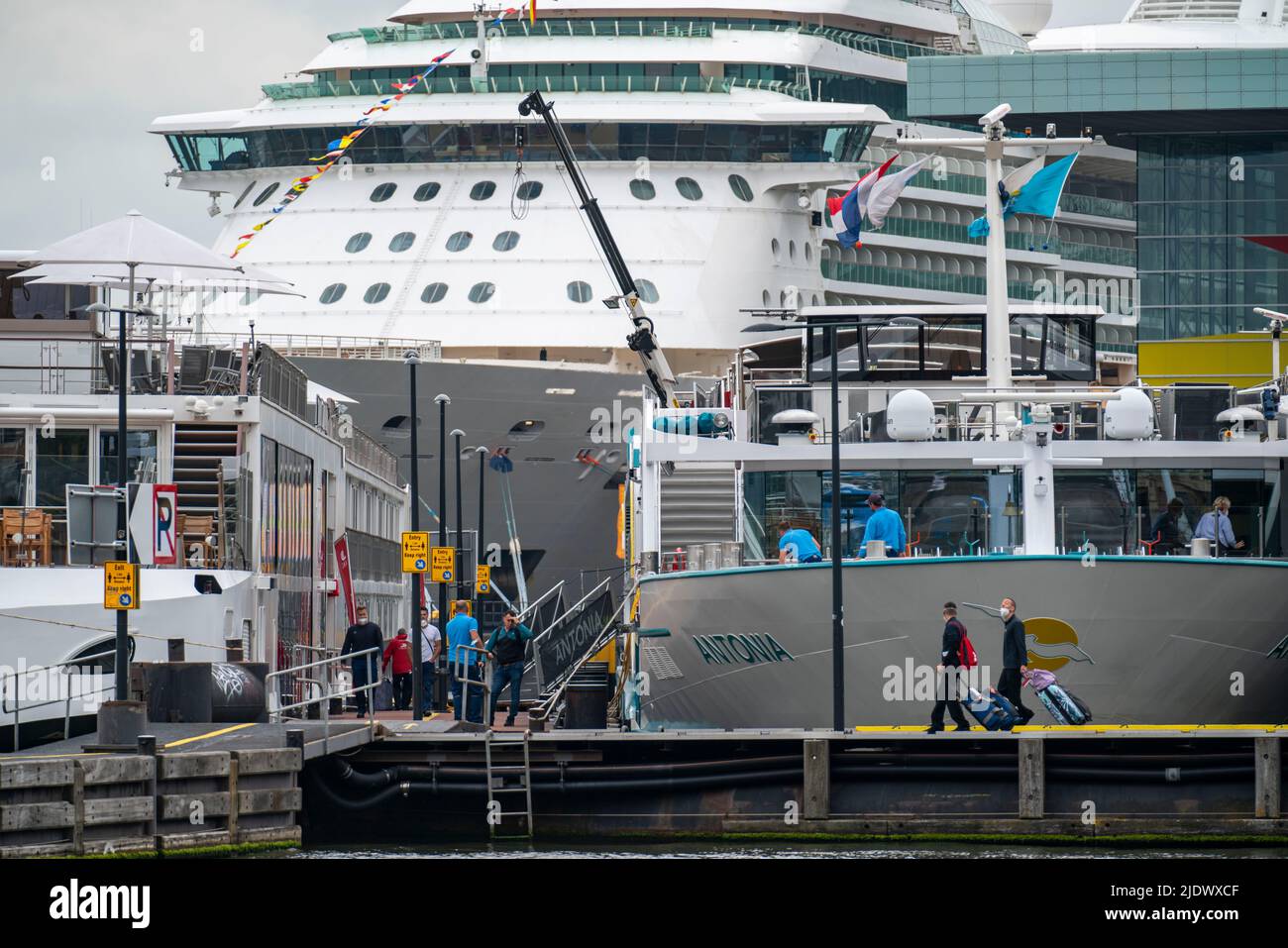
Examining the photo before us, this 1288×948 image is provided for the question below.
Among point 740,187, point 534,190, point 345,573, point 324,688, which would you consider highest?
point 740,187

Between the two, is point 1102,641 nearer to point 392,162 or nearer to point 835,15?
point 392,162

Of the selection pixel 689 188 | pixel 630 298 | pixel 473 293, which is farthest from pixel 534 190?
pixel 630 298

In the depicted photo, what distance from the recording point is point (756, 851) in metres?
19.9

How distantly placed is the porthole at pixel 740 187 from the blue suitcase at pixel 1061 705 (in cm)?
2643

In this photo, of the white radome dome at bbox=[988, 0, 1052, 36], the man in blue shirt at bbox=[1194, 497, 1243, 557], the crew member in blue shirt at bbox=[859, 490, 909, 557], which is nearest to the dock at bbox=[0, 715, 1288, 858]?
the crew member in blue shirt at bbox=[859, 490, 909, 557]

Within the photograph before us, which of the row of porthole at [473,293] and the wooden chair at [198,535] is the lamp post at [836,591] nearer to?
the wooden chair at [198,535]

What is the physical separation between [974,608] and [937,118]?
1097 inches

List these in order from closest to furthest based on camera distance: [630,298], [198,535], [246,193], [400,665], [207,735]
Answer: [207,735], [198,535], [400,665], [630,298], [246,193]

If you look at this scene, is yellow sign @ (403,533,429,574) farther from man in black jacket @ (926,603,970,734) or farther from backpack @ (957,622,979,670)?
backpack @ (957,622,979,670)

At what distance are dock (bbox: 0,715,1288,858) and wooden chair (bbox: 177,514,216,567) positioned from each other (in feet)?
13.3

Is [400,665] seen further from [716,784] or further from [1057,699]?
[1057,699]

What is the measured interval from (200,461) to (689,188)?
22.0 meters

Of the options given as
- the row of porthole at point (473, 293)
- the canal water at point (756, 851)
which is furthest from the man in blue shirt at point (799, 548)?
the row of porthole at point (473, 293)

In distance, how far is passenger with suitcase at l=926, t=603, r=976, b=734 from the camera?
21.4 m
